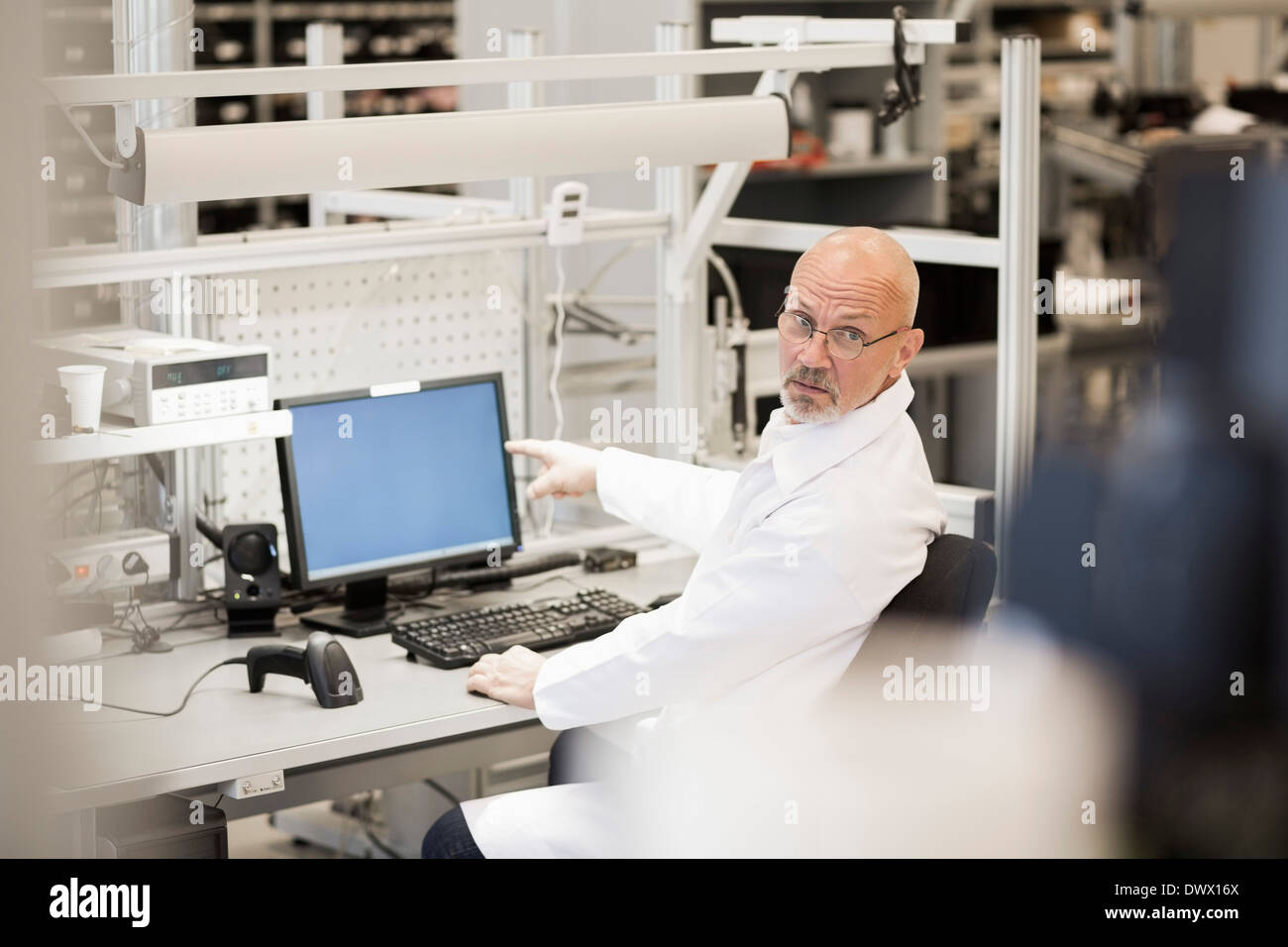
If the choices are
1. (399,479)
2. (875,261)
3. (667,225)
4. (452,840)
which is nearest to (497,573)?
(399,479)

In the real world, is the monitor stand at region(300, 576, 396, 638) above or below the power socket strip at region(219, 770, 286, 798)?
above

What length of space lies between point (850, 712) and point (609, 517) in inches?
44.0

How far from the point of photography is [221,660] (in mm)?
2352

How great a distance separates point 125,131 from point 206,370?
34 centimetres

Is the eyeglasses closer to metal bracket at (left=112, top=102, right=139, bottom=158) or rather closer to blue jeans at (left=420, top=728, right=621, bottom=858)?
blue jeans at (left=420, top=728, right=621, bottom=858)

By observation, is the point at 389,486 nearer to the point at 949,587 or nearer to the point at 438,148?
the point at 438,148

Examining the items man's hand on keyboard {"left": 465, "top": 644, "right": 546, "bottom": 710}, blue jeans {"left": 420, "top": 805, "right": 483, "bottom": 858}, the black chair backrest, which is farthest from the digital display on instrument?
the black chair backrest

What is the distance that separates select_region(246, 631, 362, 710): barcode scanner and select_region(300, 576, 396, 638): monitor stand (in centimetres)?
26

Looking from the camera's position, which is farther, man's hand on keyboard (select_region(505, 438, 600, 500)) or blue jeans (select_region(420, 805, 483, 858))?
man's hand on keyboard (select_region(505, 438, 600, 500))

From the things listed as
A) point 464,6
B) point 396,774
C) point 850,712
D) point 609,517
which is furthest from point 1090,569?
point 464,6

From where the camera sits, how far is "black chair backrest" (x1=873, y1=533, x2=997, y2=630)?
2.00m

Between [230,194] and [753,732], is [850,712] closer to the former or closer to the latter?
[753,732]

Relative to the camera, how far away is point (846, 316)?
204cm

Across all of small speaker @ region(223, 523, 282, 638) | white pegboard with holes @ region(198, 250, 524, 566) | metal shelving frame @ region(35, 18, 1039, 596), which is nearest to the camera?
metal shelving frame @ region(35, 18, 1039, 596)
